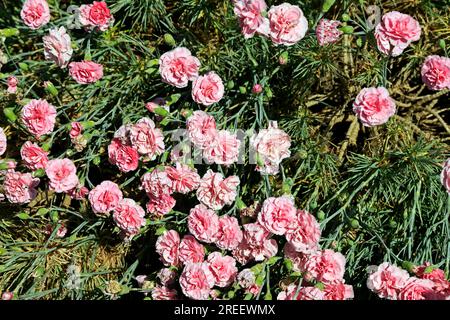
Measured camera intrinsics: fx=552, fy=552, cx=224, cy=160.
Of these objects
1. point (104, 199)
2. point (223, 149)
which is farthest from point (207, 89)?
point (104, 199)

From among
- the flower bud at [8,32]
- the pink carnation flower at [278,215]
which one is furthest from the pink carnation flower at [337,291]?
the flower bud at [8,32]

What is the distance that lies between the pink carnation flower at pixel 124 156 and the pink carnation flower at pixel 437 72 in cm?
113

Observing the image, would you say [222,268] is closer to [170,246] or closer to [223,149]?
[170,246]

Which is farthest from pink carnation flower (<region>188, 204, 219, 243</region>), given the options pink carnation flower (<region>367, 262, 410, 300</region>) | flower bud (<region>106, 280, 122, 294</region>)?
pink carnation flower (<region>367, 262, 410, 300</region>)

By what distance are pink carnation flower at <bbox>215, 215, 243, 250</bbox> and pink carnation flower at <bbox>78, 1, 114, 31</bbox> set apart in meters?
0.92

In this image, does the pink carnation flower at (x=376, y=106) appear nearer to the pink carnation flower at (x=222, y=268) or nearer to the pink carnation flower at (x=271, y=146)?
the pink carnation flower at (x=271, y=146)

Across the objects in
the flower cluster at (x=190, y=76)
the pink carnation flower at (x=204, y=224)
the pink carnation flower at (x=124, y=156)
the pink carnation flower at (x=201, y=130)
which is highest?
the flower cluster at (x=190, y=76)

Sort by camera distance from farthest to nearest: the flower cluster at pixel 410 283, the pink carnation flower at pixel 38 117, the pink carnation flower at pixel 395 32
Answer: the pink carnation flower at pixel 38 117 → the pink carnation flower at pixel 395 32 → the flower cluster at pixel 410 283

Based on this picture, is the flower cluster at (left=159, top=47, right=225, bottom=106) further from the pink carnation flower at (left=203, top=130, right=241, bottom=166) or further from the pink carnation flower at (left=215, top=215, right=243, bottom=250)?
the pink carnation flower at (left=215, top=215, right=243, bottom=250)

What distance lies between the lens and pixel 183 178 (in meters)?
2.02

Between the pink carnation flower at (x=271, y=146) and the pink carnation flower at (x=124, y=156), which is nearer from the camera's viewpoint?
the pink carnation flower at (x=271, y=146)

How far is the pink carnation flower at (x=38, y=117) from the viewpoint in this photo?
2.12 m

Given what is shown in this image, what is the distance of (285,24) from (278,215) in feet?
2.18

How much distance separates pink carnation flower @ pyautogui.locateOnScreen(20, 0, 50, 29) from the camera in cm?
218
